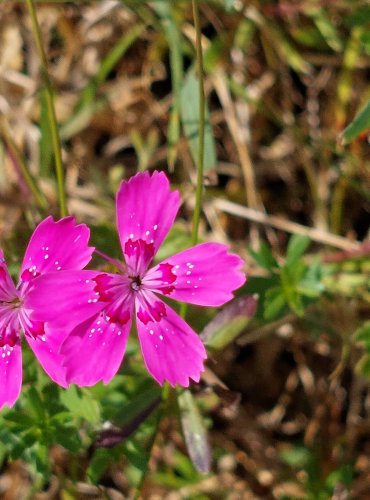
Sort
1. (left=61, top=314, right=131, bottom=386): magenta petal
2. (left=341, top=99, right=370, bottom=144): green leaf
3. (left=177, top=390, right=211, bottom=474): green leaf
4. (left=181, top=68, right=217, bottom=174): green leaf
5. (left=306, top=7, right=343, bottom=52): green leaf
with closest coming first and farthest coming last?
(left=61, top=314, right=131, bottom=386): magenta petal
(left=177, top=390, right=211, bottom=474): green leaf
(left=341, top=99, right=370, bottom=144): green leaf
(left=181, top=68, right=217, bottom=174): green leaf
(left=306, top=7, right=343, bottom=52): green leaf

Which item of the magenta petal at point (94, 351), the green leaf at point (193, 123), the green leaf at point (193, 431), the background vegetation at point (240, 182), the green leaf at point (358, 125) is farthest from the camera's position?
the background vegetation at point (240, 182)

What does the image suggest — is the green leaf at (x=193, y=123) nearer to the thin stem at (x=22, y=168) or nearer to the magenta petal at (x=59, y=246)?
the thin stem at (x=22, y=168)

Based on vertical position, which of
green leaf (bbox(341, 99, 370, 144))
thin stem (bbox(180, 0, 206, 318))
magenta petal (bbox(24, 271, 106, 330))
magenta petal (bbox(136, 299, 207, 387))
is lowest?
magenta petal (bbox(136, 299, 207, 387))

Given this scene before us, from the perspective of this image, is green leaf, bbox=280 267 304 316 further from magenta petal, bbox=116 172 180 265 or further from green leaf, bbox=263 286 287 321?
magenta petal, bbox=116 172 180 265

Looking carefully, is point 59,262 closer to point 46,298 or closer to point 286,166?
point 46,298

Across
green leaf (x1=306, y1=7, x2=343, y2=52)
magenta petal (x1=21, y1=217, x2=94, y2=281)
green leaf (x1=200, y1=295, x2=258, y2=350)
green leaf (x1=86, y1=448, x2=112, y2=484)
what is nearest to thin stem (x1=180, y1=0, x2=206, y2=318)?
green leaf (x1=200, y1=295, x2=258, y2=350)

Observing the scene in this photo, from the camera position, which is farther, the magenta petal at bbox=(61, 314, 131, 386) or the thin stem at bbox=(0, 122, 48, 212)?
the thin stem at bbox=(0, 122, 48, 212)

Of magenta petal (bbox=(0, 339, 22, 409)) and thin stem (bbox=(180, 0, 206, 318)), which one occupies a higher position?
thin stem (bbox=(180, 0, 206, 318))

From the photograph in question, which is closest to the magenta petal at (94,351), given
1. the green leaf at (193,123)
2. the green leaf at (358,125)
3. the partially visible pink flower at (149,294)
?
the partially visible pink flower at (149,294)
